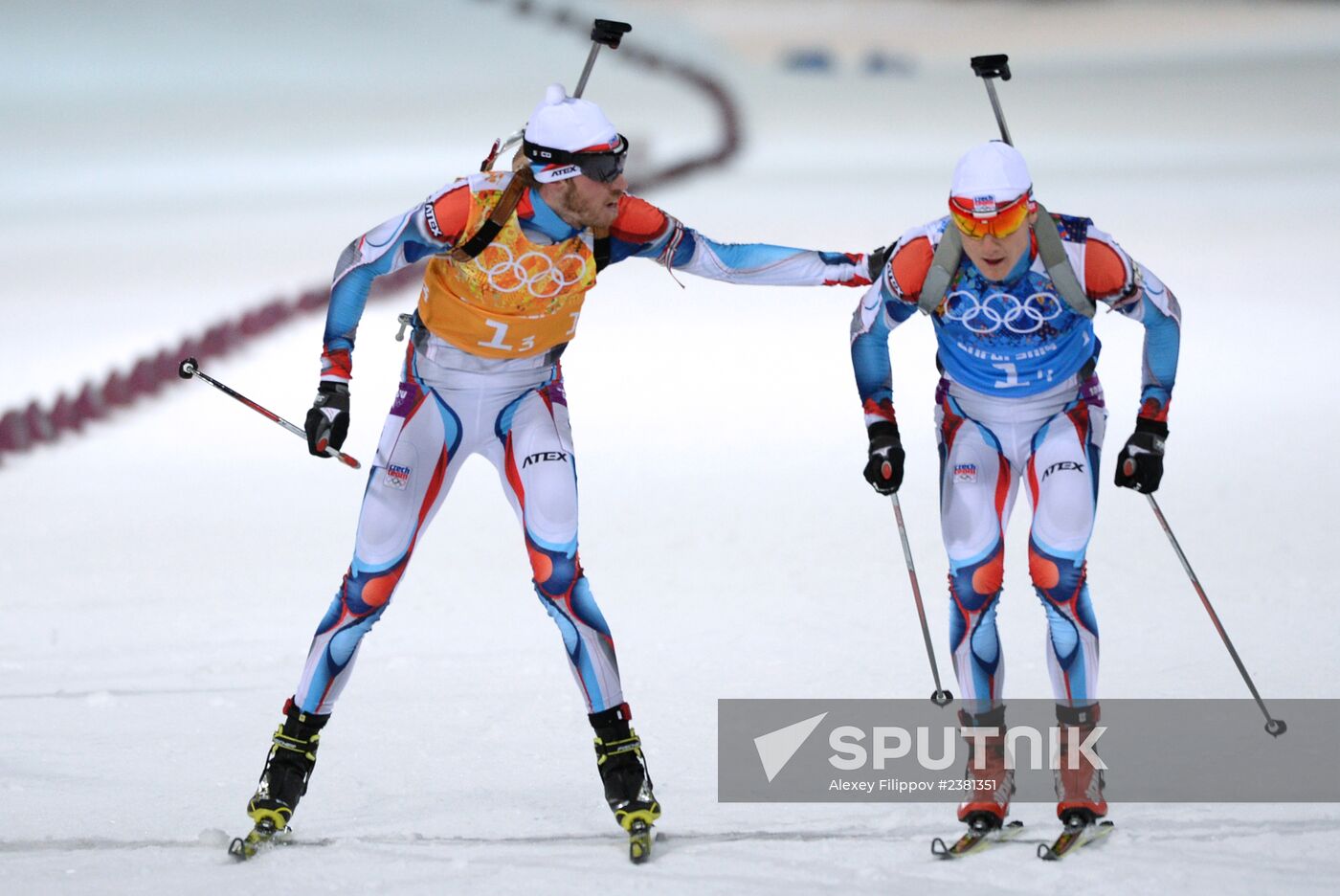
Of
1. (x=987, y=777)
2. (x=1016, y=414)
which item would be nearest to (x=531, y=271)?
(x=1016, y=414)

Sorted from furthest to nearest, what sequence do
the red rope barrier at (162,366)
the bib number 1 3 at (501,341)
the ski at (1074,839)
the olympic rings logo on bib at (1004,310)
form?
1. the red rope barrier at (162,366)
2. the bib number 1 3 at (501,341)
3. the olympic rings logo on bib at (1004,310)
4. the ski at (1074,839)

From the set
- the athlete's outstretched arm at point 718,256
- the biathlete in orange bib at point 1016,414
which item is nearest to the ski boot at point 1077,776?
the biathlete in orange bib at point 1016,414

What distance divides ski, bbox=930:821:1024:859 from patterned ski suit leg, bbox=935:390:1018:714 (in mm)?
326

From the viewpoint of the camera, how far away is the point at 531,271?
4.65 m

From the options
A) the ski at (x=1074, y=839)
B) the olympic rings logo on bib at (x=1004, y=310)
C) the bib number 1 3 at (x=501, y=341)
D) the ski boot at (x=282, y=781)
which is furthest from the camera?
the bib number 1 3 at (x=501, y=341)

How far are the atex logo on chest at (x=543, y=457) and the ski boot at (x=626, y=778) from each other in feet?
2.26

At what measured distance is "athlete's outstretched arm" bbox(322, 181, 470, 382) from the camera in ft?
15.0

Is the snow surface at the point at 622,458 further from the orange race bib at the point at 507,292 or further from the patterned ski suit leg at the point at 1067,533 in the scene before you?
the orange race bib at the point at 507,292

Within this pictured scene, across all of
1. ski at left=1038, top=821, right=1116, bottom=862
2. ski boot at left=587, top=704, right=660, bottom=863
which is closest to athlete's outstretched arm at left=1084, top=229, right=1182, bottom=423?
ski at left=1038, top=821, right=1116, bottom=862

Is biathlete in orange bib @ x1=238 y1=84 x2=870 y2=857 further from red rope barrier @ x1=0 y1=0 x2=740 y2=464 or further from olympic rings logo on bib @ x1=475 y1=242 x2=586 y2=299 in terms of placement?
red rope barrier @ x1=0 y1=0 x2=740 y2=464

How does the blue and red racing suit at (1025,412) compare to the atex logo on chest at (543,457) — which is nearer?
the blue and red racing suit at (1025,412)

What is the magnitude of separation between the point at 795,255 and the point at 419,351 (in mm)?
1064

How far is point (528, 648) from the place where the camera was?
6641mm

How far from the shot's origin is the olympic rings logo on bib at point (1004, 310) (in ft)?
14.8
